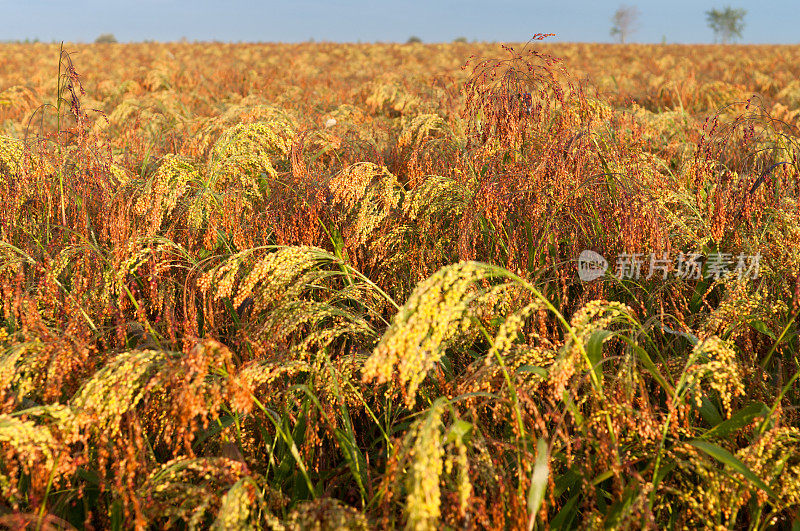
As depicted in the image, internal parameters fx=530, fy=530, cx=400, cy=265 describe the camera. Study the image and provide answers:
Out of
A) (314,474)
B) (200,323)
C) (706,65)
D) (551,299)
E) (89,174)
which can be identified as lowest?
(314,474)

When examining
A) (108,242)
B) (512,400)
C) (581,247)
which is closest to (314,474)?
(512,400)

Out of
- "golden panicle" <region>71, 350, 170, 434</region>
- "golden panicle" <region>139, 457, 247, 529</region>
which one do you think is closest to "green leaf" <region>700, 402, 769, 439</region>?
"golden panicle" <region>139, 457, 247, 529</region>

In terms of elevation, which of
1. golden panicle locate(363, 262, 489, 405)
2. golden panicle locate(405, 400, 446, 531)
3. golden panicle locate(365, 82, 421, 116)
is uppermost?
golden panicle locate(365, 82, 421, 116)

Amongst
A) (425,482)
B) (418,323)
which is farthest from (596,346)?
(425,482)

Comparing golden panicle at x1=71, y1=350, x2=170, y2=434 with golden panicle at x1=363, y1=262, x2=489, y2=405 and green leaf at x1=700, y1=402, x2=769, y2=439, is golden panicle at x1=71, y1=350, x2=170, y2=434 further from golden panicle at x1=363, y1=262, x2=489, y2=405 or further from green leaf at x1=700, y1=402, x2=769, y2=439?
green leaf at x1=700, y1=402, x2=769, y2=439

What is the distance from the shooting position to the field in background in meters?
1.21

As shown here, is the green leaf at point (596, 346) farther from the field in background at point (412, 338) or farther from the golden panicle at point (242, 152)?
the golden panicle at point (242, 152)

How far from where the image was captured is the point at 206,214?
8.59 feet

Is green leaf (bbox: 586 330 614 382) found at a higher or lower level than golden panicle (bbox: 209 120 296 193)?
lower

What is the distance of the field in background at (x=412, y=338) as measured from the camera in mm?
1214

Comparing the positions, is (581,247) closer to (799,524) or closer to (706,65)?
(799,524)

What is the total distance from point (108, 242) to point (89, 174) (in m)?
0.57

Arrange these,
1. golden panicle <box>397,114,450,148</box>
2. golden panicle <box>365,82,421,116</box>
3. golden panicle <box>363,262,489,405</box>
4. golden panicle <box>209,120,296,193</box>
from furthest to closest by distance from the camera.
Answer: golden panicle <box>365,82,421,116</box>
golden panicle <box>397,114,450,148</box>
golden panicle <box>209,120,296,193</box>
golden panicle <box>363,262,489,405</box>

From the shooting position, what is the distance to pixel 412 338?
107 centimetres
